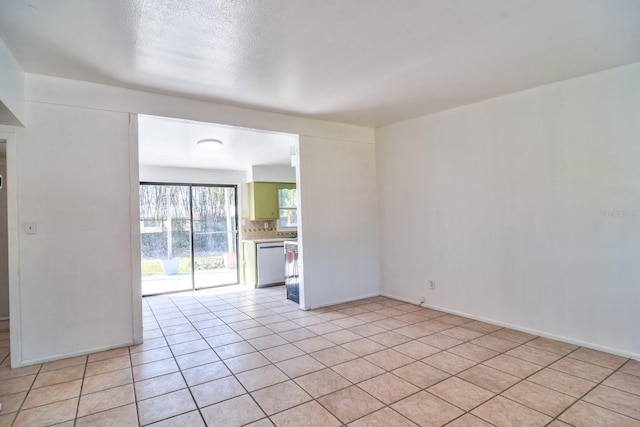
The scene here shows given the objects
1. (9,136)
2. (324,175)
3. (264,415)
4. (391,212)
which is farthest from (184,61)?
(391,212)

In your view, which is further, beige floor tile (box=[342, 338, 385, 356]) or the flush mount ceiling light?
the flush mount ceiling light

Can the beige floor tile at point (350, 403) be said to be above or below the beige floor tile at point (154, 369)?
below

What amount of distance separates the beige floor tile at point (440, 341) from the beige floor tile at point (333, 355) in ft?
2.65

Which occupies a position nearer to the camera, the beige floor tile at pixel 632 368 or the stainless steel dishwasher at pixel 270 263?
the beige floor tile at pixel 632 368

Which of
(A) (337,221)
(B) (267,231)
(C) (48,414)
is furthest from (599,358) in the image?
(B) (267,231)

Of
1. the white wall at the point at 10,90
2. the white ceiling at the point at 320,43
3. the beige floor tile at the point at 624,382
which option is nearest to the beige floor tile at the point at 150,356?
the white wall at the point at 10,90

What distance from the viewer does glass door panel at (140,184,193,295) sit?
6.21m

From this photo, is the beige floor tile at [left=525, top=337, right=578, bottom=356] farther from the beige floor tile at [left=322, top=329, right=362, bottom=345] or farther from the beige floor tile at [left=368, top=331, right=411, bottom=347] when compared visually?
the beige floor tile at [left=322, top=329, right=362, bottom=345]

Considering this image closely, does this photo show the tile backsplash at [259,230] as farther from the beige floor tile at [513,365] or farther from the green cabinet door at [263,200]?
the beige floor tile at [513,365]

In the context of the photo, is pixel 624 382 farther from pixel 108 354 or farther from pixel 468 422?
pixel 108 354

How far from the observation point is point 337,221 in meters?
4.86

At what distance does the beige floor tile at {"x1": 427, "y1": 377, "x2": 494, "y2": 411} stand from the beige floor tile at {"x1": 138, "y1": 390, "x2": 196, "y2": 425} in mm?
1698

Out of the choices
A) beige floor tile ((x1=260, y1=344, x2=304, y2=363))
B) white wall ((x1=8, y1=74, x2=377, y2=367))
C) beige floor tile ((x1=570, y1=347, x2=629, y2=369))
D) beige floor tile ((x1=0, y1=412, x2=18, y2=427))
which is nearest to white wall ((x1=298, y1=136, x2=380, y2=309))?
beige floor tile ((x1=260, y1=344, x2=304, y2=363))

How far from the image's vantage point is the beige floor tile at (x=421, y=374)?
2.51 metres
